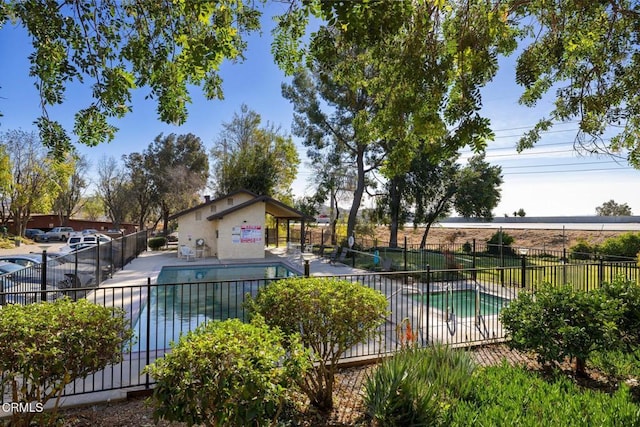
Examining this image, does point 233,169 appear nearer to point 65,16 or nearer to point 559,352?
point 65,16

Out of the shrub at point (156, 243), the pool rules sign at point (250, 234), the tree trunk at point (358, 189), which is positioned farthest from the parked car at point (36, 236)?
the tree trunk at point (358, 189)

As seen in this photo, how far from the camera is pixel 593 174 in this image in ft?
127

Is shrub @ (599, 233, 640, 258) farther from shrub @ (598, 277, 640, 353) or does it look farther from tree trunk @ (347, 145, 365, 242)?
shrub @ (598, 277, 640, 353)

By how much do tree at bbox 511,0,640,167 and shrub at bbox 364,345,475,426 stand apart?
368 cm

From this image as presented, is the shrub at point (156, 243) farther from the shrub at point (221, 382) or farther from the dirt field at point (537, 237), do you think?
the shrub at point (221, 382)

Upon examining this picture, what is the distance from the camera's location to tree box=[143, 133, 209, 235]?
3170cm

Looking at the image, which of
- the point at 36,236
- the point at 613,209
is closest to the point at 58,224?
the point at 36,236

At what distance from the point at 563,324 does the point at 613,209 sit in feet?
199

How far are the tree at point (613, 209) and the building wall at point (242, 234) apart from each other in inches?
2068

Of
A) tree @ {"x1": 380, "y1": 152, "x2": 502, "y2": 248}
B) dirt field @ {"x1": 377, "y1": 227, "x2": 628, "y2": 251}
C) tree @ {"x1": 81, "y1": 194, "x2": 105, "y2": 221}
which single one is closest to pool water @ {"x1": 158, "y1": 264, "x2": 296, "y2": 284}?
dirt field @ {"x1": 377, "y1": 227, "x2": 628, "y2": 251}

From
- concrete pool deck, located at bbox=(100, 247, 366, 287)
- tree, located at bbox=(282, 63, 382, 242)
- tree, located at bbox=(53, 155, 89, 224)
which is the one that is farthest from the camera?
tree, located at bbox=(53, 155, 89, 224)

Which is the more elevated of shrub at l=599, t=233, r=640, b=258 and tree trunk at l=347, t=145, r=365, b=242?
tree trunk at l=347, t=145, r=365, b=242

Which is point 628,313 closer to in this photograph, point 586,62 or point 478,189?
point 586,62

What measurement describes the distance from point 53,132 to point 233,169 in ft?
74.3
